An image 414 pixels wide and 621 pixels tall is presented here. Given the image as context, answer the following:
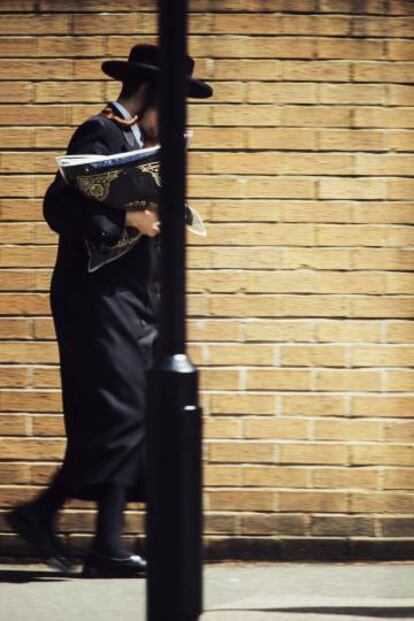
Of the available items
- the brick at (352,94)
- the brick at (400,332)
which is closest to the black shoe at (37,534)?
the brick at (400,332)

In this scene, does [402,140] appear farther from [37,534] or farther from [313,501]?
[37,534]

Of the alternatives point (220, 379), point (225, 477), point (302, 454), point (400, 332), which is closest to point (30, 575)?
point (225, 477)

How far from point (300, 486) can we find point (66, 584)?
1.08 m

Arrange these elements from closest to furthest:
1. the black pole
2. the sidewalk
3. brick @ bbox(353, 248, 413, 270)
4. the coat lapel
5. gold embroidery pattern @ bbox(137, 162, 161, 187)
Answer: the black pole → the sidewalk → gold embroidery pattern @ bbox(137, 162, 161, 187) → the coat lapel → brick @ bbox(353, 248, 413, 270)

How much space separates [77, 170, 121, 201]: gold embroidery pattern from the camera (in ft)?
18.5

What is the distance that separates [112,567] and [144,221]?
1.29 metres

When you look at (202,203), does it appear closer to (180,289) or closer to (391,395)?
(391,395)

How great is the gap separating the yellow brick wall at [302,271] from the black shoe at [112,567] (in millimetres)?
488

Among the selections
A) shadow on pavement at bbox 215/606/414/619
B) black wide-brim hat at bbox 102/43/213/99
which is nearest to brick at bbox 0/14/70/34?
black wide-brim hat at bbox 102/43/213/99

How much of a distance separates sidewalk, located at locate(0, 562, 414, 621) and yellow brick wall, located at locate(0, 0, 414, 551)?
0.68 ft

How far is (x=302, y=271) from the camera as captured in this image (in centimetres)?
629

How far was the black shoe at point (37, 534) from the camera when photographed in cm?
585

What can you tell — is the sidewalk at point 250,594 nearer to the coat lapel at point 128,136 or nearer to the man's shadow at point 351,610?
the man's shadow at point 351,610

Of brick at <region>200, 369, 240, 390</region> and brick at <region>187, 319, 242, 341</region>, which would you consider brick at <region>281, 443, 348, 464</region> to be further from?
brick at <region>187, 319, 242, 341</region>
